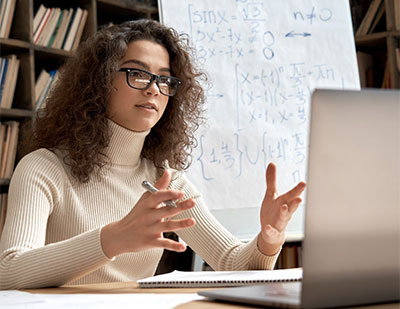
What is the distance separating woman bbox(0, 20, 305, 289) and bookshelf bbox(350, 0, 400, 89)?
146cm

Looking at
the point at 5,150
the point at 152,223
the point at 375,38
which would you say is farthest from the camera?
the point at 375,38

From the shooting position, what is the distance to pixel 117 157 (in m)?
1.54

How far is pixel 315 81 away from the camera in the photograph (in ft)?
7.09

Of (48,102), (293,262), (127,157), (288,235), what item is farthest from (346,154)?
(293,262)

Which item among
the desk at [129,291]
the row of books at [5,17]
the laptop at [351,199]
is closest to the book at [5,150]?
the row of books at [5,17]

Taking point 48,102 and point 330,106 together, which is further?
point 48,102

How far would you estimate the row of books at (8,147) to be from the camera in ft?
7.68

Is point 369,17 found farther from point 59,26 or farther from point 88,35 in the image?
point 59,26

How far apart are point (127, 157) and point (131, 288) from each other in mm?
→ 669

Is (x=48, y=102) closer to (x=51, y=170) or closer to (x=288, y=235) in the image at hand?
(x=51, y=170)

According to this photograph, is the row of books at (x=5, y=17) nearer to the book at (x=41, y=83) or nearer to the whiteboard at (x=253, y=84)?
the book at (x=41, y=83)

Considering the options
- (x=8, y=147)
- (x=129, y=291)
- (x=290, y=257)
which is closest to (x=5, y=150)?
(x=8, y=147)

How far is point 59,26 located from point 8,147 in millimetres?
611

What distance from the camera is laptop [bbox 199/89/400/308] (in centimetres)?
54
